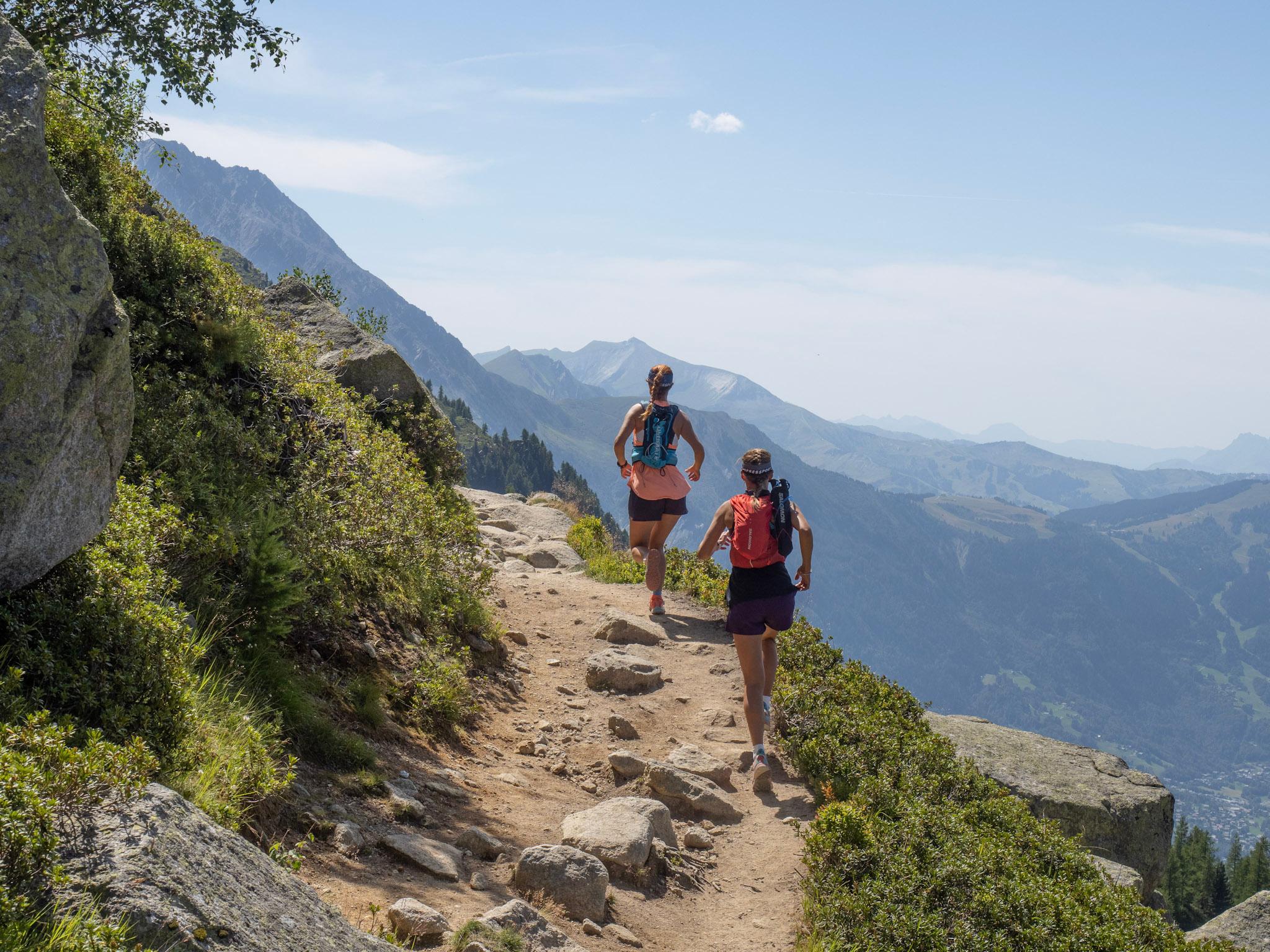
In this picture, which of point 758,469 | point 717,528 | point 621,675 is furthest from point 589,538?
point 758,469

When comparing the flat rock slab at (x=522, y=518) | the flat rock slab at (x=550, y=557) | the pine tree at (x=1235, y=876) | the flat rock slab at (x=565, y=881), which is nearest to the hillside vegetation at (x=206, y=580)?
the flat rock slab at (x=565, y=881)

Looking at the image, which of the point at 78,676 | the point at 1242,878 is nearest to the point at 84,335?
the point at 78,676

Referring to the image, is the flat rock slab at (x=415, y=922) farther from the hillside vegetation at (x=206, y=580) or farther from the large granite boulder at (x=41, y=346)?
the large granite boulder at (x=41, y=346)

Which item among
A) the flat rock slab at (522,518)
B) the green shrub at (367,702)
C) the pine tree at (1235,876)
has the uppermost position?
the flat rock slab at (522,518)

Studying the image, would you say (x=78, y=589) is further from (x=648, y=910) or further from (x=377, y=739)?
(x=648, y=910)

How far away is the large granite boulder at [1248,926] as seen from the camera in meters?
11.2

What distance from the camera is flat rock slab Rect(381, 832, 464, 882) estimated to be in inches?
211

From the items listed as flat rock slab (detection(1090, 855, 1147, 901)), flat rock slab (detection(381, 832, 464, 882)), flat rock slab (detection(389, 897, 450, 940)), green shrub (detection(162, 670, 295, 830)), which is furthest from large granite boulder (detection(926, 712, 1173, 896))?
green shrub (detection(162, 670, 295, 830))

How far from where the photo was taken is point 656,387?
12.1 m

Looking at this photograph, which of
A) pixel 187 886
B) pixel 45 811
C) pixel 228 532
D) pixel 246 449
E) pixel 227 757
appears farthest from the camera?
pixel 246 449

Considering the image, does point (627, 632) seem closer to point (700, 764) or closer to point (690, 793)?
point (700, 764)

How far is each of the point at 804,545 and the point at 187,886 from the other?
6.20 m

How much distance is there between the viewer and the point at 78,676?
4.35 m

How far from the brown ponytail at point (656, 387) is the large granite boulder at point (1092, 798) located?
5.73 meters
